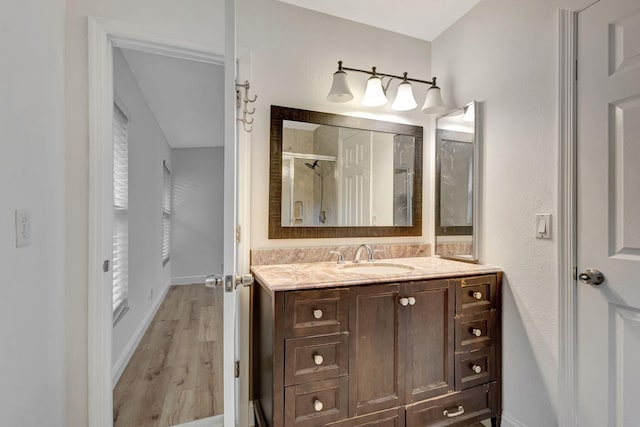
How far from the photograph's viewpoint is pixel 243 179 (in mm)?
1724

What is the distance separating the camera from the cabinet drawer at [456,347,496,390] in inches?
62.5

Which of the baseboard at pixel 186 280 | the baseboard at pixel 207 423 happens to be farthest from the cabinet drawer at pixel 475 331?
the baseboard at pixel 186 280

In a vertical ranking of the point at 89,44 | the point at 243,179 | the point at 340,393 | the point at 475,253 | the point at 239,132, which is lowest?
the point at 340,393

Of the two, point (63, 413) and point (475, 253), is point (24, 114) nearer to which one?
point (63, 413)

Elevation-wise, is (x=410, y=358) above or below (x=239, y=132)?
below

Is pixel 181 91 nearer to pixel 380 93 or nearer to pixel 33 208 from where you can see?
pixel 380 93

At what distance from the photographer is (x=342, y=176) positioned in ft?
6.57

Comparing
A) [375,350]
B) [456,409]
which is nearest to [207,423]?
[375,350]

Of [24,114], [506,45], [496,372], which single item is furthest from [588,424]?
[24,114]

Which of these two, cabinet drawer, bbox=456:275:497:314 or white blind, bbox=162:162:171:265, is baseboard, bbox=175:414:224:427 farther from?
white blind, bbox=162:162:171:265

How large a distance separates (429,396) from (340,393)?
487 mm

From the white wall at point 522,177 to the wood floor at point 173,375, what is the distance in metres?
1.73

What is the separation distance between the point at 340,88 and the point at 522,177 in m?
1.10

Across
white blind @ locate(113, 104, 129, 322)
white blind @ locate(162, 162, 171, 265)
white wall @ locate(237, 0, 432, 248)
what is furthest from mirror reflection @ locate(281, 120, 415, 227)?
white blind @ locate(162, 162, 171, 265)
